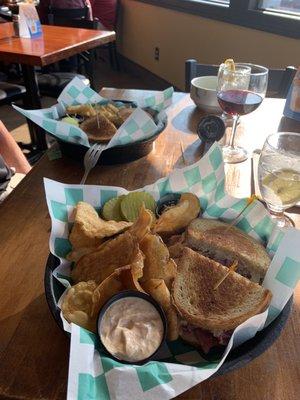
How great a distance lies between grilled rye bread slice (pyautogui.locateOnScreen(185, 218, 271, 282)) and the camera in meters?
0.70

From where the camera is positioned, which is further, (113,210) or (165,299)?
(113,210)

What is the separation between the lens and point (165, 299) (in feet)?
2.01

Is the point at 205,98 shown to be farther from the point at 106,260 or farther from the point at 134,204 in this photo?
the point at 106,260

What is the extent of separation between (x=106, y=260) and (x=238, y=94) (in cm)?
80

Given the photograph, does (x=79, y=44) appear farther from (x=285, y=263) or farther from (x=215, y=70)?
(x=285, y=263)

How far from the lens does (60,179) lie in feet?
3.70

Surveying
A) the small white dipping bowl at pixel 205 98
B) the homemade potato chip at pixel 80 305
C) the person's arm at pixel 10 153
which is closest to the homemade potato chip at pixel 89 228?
the homemade potato chip at pixel 80 305

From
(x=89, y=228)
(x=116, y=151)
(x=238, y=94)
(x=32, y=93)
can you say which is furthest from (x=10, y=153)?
(x=89, y=228)

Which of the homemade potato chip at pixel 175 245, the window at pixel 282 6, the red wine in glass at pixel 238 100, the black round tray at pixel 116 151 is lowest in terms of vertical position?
the black round tray at pixel 116 151

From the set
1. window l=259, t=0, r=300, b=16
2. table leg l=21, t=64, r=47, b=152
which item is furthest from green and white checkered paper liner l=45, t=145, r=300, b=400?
window l=259, t=0, r=300, b=16

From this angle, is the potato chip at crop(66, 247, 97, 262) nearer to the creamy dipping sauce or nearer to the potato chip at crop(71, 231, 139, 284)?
the potato chip at crop(71, 231, 139, 284)

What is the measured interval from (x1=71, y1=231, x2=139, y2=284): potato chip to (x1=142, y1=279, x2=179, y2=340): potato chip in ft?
0.24

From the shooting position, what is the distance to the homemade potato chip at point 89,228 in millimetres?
738

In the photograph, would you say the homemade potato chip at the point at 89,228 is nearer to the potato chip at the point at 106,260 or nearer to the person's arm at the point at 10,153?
the potato chip at the point at 106,260
